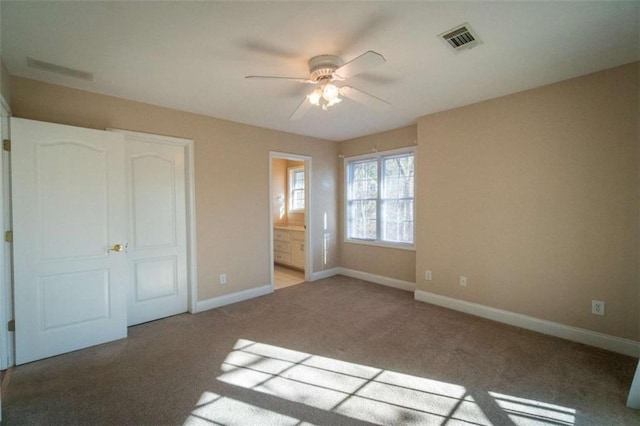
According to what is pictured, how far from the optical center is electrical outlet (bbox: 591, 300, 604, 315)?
2670 mm

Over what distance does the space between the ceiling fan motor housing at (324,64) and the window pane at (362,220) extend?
9.76 feet

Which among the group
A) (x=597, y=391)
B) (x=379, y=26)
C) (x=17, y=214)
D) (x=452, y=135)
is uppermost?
(x=379, y=26)

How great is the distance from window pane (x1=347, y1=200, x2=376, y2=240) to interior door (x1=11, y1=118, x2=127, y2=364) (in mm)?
3576

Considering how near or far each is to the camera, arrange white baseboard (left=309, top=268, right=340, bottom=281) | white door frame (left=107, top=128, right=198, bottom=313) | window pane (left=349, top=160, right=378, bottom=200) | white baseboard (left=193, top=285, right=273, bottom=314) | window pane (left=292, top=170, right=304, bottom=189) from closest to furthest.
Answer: white door frame (left=107, top=128, right=198, bottom=313), white baseboard (left=193, top=285, right=273, bottom=314), window pane (left=349, top=160, right=378, bottom=200), white baseboard (left=309, top=268, right=340, bottom=281), window pane (left=292, top=170, right=304, bottom=189)

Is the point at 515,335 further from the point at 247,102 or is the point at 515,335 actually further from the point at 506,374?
the point at 247,102

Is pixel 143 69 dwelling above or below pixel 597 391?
above

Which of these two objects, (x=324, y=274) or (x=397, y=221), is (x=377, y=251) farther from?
(x=324, y=274)

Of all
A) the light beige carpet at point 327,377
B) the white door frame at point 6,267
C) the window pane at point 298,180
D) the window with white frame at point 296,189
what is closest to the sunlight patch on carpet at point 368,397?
the light beige carpet at point 327,377

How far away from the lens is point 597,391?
206 cm

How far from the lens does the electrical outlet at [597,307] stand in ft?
8.76

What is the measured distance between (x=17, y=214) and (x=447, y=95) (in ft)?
14.1

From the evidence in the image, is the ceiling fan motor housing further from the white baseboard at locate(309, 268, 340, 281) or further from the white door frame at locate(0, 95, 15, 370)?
the white baseboard at locate(309, 268, 340, 281)

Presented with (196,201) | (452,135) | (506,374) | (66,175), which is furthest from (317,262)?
(66,175)

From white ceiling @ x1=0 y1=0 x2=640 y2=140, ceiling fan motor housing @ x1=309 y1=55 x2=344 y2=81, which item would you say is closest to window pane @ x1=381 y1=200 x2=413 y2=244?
white ceiling @ x1=0 y1=0 x2=640 y2=140
